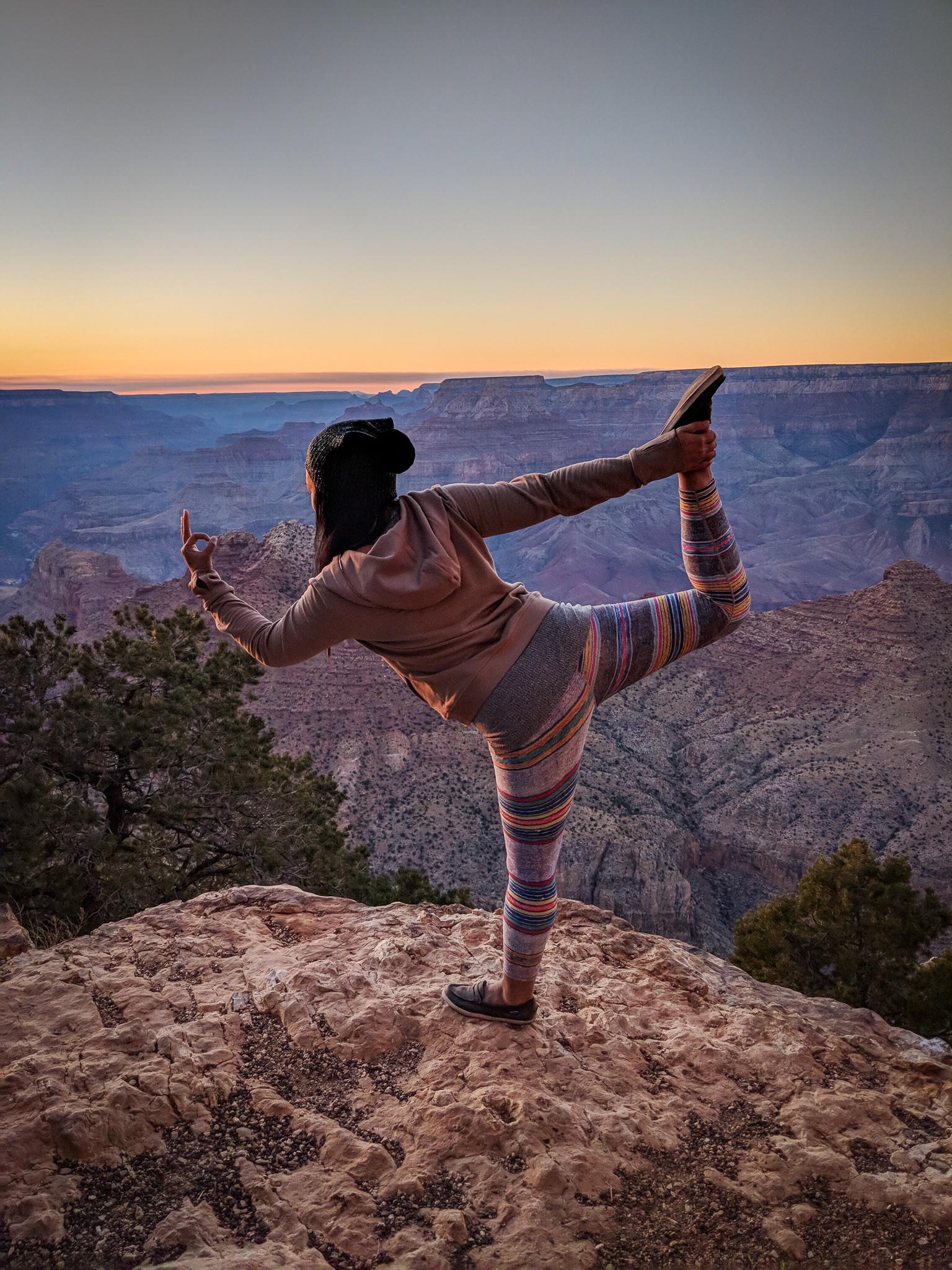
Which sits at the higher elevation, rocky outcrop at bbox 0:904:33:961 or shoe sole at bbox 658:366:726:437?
shoe sole at bbox 658:366:726:437

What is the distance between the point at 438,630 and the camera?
188 centimetres

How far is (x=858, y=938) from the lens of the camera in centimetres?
695

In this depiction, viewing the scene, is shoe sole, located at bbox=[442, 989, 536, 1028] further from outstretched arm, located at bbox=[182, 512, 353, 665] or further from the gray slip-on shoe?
outstretched arm, located at bbox=[182, 512, 353, 665]

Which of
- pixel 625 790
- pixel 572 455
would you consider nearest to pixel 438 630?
pixel 625 790

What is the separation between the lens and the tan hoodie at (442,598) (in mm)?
1803

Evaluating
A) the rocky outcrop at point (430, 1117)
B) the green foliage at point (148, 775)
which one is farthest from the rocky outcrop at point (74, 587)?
the rocky outcrop at point (430, 1117)

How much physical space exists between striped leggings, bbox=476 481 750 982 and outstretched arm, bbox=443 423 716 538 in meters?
0.12

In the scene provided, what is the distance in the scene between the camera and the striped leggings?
1.93 meters

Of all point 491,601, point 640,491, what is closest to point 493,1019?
point 491,601

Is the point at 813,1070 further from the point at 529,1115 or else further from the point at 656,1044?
the point at 529,1115

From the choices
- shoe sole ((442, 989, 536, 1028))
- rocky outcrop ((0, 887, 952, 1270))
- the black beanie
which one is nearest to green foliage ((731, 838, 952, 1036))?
A: rocky outcrop ((0, 887, 952, 1270))

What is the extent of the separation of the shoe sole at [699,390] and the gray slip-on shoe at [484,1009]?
1.83 m

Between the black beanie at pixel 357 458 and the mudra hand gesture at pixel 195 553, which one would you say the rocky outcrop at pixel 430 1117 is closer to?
the mudra hand gesture at pixel 195 553

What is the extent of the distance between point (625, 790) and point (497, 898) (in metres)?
6.28
